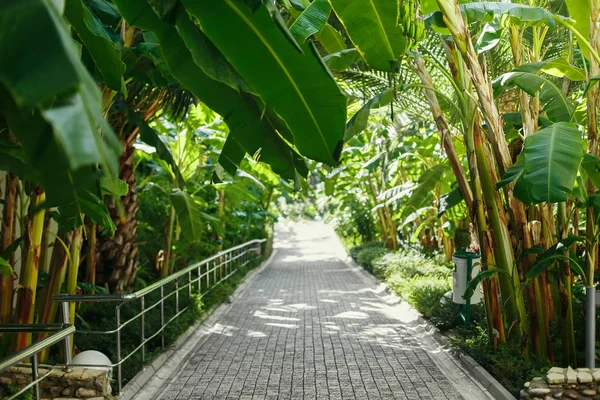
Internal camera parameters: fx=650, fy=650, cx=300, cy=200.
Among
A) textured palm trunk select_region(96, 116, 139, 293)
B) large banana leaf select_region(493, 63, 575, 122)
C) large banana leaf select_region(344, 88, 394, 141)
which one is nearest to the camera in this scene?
large banana leaf select_region(493, 63, 575, 122)

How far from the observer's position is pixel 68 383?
5.96 metres

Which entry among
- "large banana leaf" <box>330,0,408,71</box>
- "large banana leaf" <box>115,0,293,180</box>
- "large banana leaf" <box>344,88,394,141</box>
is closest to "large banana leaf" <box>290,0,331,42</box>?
"large banana leaf" <box>330,0,408,71</box>

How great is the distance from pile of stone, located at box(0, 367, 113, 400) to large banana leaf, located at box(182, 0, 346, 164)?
3.91 meters

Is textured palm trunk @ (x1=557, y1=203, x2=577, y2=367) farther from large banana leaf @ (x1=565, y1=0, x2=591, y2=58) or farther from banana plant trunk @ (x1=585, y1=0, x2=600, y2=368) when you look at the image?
large banana leaf @ (x1=565, y1=0, x2=591, y2=58)

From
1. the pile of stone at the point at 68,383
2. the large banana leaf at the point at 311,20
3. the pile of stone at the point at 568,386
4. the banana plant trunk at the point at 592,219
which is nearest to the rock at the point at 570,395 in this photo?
the pile of stone at the point at 568,386

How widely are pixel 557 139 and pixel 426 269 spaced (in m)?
10.0

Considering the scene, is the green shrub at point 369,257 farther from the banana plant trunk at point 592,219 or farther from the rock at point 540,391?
the rock at point 540,391

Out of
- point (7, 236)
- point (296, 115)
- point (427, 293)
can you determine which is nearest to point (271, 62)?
point (296, 115)

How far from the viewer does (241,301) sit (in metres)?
15.1

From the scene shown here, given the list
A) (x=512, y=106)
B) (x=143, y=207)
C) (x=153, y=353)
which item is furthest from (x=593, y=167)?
(x=143, y=207)

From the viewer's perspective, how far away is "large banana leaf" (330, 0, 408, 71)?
169 inches

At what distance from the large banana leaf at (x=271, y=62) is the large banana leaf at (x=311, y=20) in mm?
947

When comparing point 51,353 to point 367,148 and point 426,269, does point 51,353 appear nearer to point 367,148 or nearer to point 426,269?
point 426,269

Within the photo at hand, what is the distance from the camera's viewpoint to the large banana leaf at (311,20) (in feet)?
13.5
